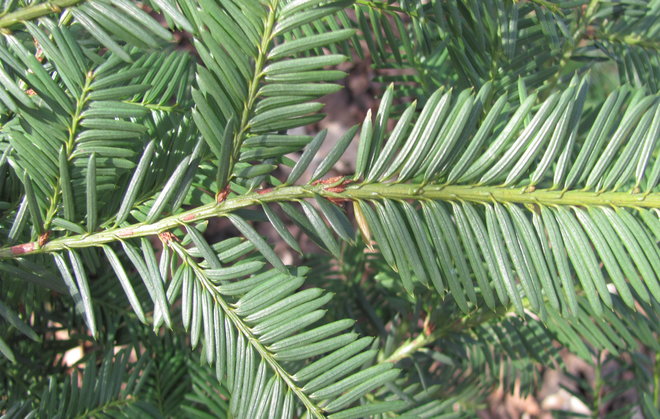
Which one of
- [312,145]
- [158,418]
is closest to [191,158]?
[312,145]

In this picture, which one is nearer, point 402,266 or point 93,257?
point 402,266

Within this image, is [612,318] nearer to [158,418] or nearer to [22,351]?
[158,418]

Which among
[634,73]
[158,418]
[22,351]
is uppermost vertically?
[634,73]

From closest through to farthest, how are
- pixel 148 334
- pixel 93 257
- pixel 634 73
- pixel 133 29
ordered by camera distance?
pixel 133 29, pixel 93 257, pixel 634 73, pixel 148 334

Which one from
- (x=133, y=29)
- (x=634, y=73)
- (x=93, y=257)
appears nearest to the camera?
(x=133, y=29)

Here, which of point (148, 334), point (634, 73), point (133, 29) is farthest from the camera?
point (148, 334)

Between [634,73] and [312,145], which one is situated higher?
[634,73]

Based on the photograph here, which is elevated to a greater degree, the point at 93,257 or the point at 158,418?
the point at 93,257

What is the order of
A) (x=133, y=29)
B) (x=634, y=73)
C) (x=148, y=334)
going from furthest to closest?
(x=148, y=334) < (x=634, y=73) < (x=133, y=29)

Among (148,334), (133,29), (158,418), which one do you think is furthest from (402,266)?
(148,334)

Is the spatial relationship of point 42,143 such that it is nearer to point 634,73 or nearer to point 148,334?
point 148,334
